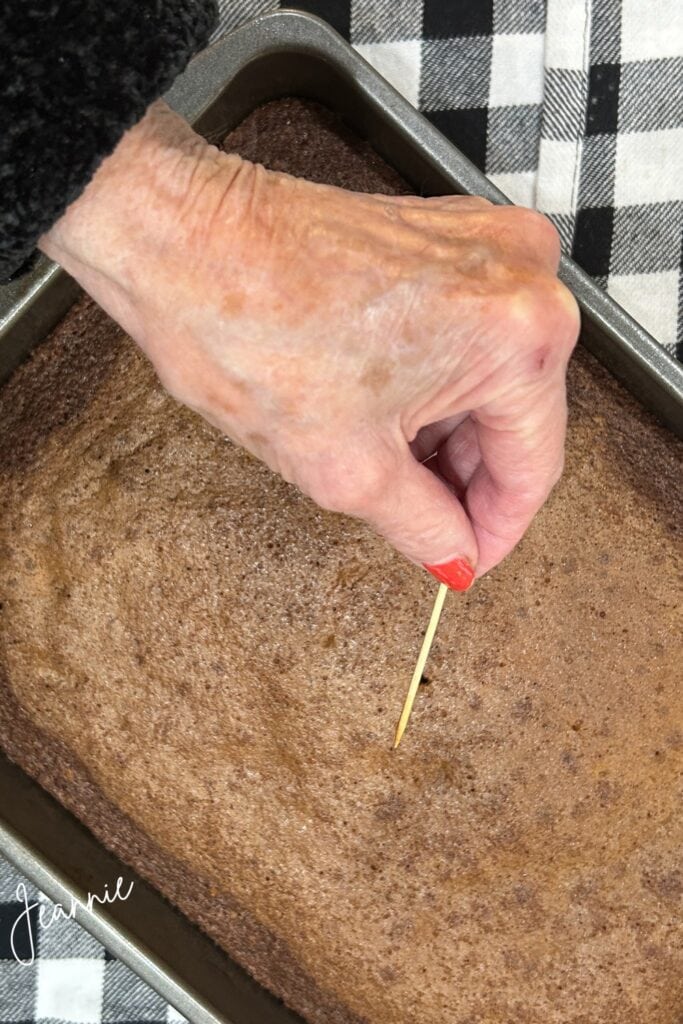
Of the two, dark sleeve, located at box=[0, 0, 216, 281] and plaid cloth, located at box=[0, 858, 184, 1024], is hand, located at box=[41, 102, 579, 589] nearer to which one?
dark sleeve, located at box=[0, 0, 216, 281]

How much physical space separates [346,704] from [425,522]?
0.30m

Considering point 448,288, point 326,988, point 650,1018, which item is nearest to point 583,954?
point 650,1018

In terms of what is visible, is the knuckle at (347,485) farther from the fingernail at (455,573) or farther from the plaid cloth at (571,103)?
the plaid cloth at (571,103)

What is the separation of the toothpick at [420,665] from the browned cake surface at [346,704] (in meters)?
0.02

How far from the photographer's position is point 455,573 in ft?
3.15

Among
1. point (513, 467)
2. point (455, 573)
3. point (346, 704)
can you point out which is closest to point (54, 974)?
point (346, 704)

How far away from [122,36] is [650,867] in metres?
0.97

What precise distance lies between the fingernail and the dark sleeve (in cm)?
48

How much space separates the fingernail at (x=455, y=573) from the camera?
3.11ft

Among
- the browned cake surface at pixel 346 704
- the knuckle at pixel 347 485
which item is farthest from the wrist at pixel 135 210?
the browned cake surface at pixel 346 704

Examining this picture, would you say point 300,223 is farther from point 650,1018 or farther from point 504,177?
point 650,1018

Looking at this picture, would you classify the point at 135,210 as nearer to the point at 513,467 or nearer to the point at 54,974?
the point at 513,467

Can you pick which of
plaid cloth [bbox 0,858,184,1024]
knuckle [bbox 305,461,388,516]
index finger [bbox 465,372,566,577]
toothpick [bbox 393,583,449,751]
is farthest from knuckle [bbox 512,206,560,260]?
plaid cloth [bbox 0,858,184,1024]

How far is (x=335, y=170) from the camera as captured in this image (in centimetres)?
109
